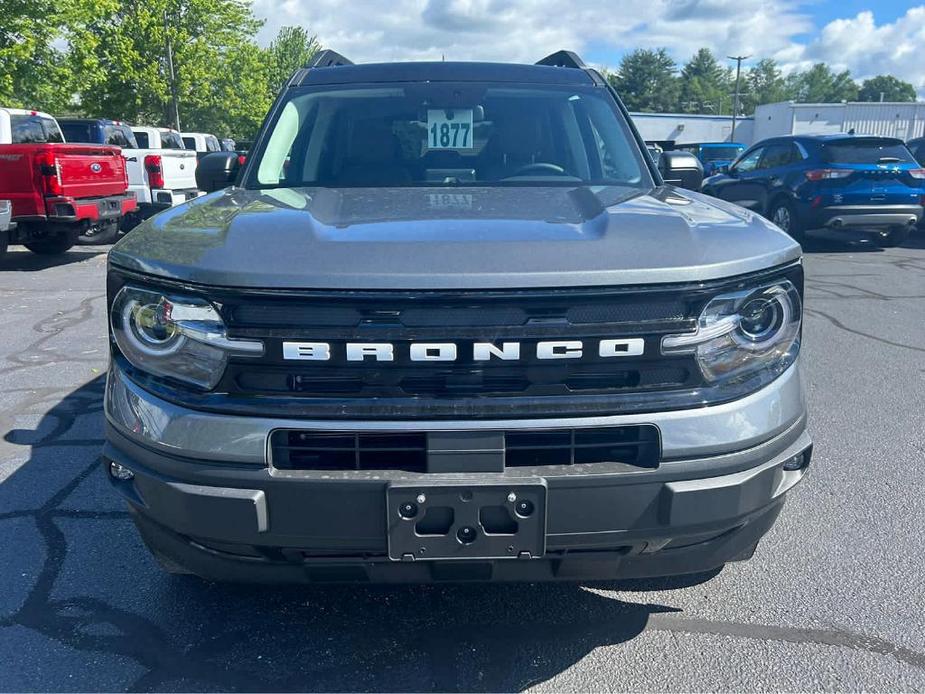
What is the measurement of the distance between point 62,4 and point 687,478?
18957mm

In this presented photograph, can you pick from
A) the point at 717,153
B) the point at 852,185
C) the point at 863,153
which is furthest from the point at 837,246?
the point at 717,153

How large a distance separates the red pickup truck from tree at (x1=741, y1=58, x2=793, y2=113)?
13362 centimetres

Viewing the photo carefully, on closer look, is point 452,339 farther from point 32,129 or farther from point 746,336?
point 32,129

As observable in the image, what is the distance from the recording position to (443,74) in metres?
3.80

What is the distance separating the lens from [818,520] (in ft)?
11.2

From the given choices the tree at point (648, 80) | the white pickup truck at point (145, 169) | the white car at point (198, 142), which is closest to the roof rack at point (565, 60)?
the white pickup truck at point (145, 169)

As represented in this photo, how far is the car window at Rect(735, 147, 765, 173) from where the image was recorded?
12852 millimetres

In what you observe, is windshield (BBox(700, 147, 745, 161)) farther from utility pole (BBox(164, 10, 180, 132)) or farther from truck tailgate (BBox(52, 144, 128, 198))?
truck tailgate (BBox(52, 144, 128, 198))

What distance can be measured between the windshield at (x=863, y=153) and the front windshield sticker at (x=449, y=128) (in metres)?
9.48

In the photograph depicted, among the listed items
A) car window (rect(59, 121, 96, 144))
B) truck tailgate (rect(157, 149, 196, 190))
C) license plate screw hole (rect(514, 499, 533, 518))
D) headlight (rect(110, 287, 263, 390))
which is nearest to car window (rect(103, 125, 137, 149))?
car window (rect(59, 121, 96, 144))

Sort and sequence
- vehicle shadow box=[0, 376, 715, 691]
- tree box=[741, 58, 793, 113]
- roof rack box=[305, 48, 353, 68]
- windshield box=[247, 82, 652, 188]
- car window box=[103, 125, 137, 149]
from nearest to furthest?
vehicle shadow box=[0, 376, 715, 691] < windshield box=[247, 82, 652, 188] < roof rack box=[305, 48, 353, 68] < car window box=[103, 125, 137, 149] < tree box=[741, 58, 793, 113]

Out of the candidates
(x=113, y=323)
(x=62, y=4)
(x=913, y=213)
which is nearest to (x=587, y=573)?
(x=113, y=323)

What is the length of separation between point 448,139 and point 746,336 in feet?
5.81

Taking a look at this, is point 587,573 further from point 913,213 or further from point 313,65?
point 913,213
